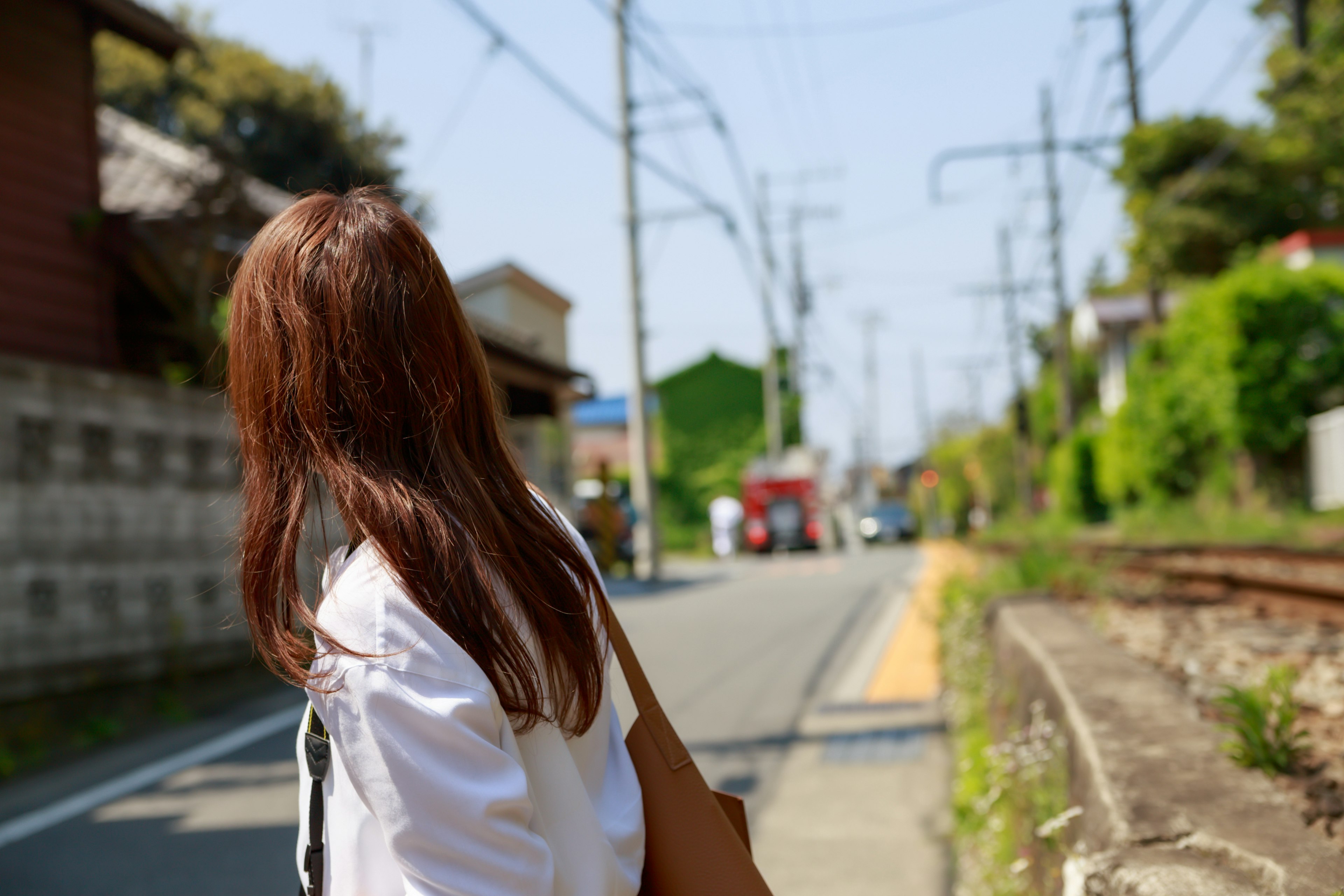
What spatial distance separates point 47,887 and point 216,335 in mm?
7537

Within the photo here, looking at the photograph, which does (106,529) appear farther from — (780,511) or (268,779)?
(780,511)

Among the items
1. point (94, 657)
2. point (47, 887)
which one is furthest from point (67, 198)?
point (47, 887)

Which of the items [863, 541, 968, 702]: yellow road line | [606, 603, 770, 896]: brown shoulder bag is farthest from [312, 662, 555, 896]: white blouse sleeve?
[863, 541, 968, 702]: yellow road line

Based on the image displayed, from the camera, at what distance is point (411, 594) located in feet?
3.91

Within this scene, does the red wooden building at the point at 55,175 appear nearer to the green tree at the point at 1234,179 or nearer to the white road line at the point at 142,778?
the white road line at the point at 142,778

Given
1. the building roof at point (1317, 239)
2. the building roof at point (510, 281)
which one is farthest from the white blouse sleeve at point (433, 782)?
the building roof at point (1317, 239)

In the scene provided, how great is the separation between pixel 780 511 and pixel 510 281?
71.8 ft

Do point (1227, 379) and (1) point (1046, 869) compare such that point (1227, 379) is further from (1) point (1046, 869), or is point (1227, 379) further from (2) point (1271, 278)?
(1) point (1046, 869)

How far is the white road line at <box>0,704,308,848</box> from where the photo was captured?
544 cm

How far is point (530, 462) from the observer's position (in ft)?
71.3

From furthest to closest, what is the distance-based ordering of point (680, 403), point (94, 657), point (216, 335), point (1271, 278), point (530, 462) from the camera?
point (680, 403) → point (530, 462) → point (1271, 278) → point (216, 335) → point (94, 657)

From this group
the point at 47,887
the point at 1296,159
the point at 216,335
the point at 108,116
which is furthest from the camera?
the point at 1296,159

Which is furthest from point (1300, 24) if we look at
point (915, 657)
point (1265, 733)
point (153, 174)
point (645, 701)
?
point (153, 174)

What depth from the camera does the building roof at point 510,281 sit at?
788 inches
